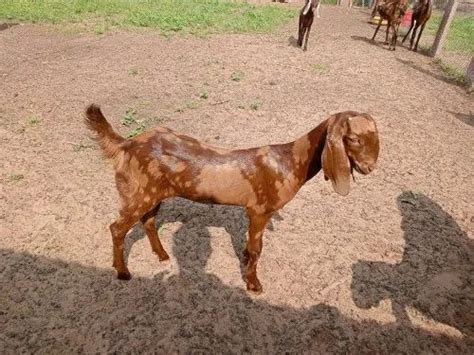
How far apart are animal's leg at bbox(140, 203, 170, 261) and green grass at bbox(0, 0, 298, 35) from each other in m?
10.9

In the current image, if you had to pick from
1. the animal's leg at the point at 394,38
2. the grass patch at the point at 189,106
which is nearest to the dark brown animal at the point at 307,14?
the animal's leg at the point at 394,38

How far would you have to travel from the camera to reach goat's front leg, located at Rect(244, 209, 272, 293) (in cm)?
374

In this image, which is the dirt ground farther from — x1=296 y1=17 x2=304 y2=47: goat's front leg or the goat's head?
x1=296 y1=17 x2=304 y2=47: goat's front leg

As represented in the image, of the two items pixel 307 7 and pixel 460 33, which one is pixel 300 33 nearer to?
pixel 307 7

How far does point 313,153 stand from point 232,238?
6.42 ft

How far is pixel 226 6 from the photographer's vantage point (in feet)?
60.2

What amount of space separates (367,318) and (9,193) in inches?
199

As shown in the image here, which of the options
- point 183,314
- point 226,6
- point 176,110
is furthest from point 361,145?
point 226,6

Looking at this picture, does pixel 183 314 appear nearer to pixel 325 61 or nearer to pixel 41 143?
pixel 41 143

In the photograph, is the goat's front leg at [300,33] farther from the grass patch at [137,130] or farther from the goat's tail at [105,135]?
the goat's tail at [105,135]

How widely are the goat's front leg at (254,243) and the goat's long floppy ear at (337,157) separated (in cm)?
87

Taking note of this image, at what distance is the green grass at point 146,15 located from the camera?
14008 millimetres

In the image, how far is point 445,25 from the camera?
12.8m

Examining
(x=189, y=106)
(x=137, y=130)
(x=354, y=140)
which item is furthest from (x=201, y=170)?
(x=189, y=106)
